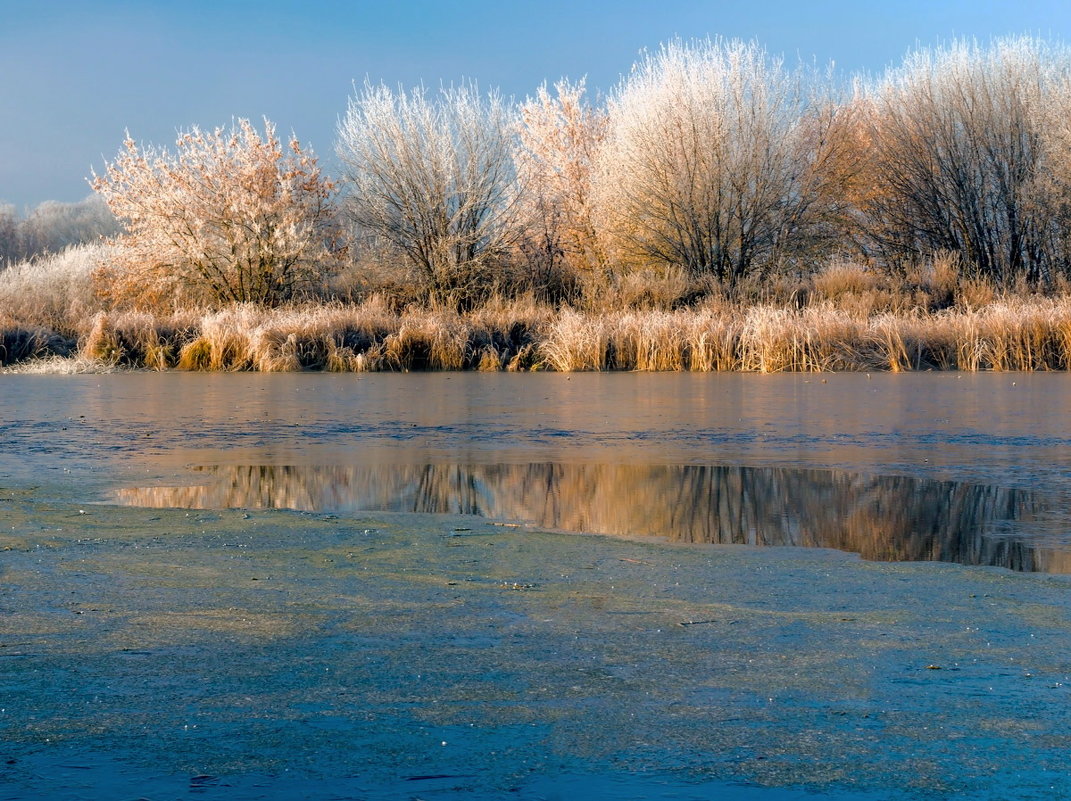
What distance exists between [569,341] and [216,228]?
1436cm

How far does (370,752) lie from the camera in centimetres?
208

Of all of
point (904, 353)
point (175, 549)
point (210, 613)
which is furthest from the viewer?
point (904, 353)

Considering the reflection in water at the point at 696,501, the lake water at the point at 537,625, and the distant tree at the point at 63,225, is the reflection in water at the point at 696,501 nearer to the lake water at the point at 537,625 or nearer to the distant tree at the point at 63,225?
the lake water at the point at 537,625

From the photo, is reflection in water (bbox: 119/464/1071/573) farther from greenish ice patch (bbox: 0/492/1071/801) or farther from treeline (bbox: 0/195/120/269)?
treeline (bbox: 0/195/120/269)

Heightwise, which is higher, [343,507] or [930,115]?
[930,115]

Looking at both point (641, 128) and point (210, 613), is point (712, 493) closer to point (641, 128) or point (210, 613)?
point (210, 613)

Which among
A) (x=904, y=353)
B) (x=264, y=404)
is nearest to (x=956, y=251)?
(x=904, y=353)

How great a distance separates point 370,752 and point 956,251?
2985cm

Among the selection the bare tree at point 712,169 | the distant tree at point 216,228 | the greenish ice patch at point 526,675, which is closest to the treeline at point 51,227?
the distant tree at point 216,228

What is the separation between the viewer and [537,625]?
295 centimetres

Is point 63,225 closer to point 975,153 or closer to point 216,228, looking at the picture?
point 216,228

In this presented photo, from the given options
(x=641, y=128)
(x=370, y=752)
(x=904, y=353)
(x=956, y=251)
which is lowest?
(x=370, y=752)

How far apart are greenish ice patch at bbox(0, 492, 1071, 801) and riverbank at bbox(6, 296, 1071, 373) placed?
1410 cm

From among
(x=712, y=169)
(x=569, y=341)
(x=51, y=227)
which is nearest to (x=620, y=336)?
(x=569, y=341)
